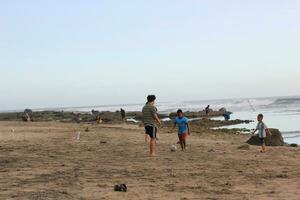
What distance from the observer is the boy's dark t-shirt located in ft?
49.2

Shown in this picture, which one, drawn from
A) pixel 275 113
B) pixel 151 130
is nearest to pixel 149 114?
pixel 151 130

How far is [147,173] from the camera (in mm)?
11180

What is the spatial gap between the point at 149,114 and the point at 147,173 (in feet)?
13.4

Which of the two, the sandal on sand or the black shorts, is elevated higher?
the black shorts

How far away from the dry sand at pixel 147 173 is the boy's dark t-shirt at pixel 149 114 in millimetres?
996

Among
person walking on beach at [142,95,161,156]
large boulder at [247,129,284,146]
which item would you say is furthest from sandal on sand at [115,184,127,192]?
large boulder at [247,129,284,146]

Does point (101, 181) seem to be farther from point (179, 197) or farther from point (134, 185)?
point (179, 197)

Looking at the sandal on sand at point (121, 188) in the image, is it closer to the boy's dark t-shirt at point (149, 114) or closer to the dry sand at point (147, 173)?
the dry sand at point (147, 173)

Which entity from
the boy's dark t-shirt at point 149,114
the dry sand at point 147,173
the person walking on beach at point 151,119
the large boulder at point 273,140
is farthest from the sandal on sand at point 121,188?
the large boulder at point 273,140

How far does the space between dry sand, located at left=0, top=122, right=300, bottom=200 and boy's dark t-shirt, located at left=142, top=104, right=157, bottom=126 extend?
3.27 ft

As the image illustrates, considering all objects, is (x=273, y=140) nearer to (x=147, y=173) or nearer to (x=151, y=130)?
(x=151, y=130)

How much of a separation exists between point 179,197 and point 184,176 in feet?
7.35

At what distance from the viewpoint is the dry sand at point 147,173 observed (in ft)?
28.8

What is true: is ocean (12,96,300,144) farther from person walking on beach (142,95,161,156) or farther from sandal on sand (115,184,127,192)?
sandal on sand (115,184,127,192)
